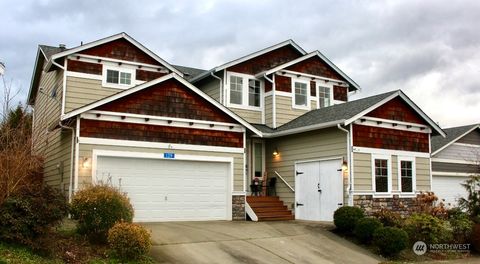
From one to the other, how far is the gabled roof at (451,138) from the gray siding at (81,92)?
1526 centimetres

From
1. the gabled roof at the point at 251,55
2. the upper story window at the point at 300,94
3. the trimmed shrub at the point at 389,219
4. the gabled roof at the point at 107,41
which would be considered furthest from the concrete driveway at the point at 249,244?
the gabled roof at the point at 107,41

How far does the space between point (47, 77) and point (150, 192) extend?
10.0 metres

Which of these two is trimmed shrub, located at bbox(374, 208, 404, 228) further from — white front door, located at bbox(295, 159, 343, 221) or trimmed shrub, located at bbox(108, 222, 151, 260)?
trimmed shrub, located at bbox(108, 222, 151, 260)

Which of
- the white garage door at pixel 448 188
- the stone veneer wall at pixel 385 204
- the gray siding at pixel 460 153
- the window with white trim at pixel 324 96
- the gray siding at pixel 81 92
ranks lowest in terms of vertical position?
the stone veneer wall at pixel 385 204

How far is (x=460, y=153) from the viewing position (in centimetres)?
2527

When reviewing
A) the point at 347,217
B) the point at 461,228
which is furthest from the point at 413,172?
Answer: the point at 347,217

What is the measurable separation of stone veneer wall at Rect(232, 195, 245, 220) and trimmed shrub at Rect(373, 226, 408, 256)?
5466 mm

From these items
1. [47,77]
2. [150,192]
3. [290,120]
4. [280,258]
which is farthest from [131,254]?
[47,77]

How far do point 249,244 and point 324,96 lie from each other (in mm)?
11857

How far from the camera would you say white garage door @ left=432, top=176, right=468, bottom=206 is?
948 inches

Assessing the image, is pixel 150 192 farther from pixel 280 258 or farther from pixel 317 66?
pixel 317 66

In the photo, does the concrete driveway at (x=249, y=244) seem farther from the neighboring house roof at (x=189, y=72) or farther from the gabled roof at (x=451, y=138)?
the neighboring house roof at (x=189, y=72)

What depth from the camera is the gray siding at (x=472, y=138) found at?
25469 mm

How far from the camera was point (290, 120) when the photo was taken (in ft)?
75.3
